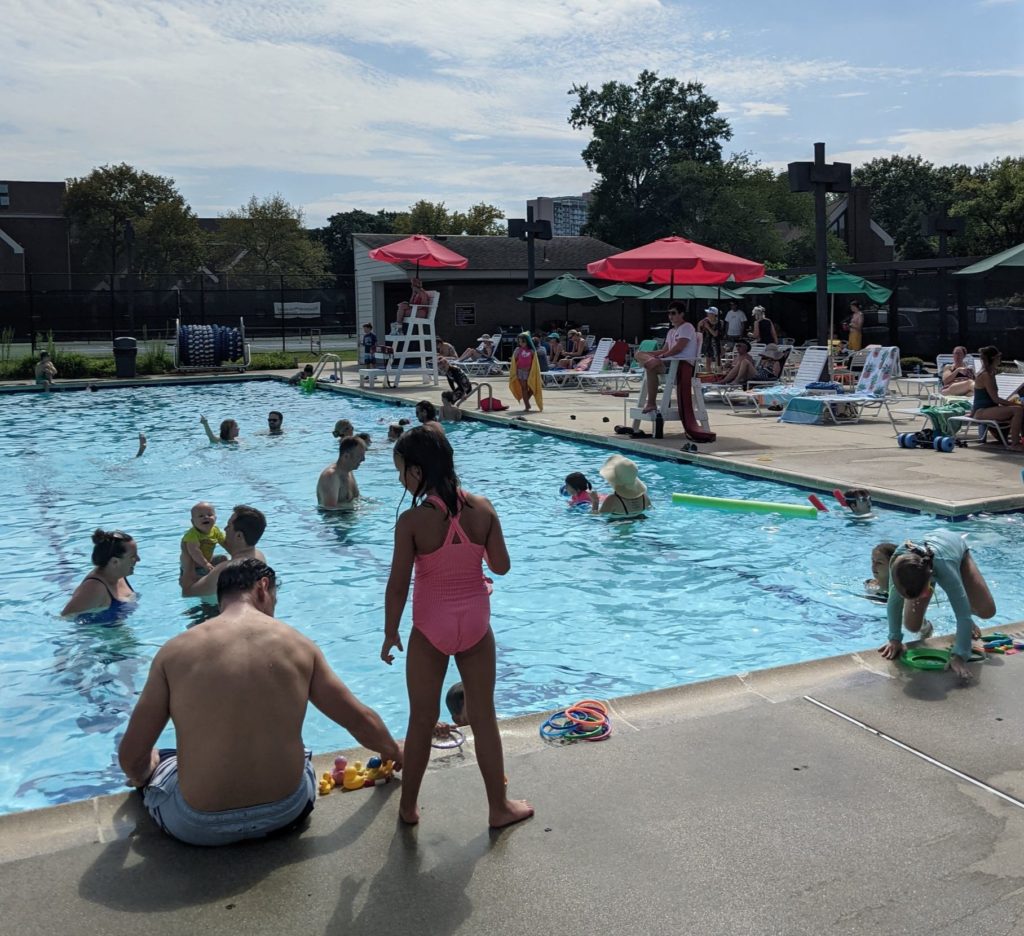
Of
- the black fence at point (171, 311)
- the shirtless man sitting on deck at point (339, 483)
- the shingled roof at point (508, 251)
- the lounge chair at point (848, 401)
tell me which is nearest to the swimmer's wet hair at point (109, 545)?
the shirtless man sitting on deck at point (339, 483)

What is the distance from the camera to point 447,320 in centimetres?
3278

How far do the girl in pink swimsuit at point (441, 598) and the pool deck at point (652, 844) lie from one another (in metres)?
0.30

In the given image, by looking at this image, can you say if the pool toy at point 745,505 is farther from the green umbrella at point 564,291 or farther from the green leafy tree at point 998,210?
the green leafy tree at point 998,210

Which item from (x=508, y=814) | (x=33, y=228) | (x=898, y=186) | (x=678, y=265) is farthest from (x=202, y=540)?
(x=898, y=186)

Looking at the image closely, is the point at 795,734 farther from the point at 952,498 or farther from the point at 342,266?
the point at 342,266

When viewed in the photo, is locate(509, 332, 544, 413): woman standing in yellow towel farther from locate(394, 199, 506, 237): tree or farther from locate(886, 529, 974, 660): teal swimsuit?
locate(394, 199, 506, 237): tree

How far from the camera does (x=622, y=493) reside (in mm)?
10320

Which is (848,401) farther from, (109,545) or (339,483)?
(109,545)

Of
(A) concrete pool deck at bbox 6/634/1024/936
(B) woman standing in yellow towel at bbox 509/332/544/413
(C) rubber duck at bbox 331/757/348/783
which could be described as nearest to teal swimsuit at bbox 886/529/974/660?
(A) concrete pool deck at bbox 6/634/1024/936

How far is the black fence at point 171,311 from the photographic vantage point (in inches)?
1458

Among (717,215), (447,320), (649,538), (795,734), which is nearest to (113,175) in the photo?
(717,215)

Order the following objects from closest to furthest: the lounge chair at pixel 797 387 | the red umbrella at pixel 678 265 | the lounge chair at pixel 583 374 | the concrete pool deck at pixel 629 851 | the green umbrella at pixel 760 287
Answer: the concrete pool deck at pixel 629 851, the red umbrella at pixel 678 265, the lounge chair at pixel 797 387, the lounge chair at pixel 583 374, the green umbrella at pixel 760 287

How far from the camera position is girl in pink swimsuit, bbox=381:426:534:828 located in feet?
12.3

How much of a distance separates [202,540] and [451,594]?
4.35 m
